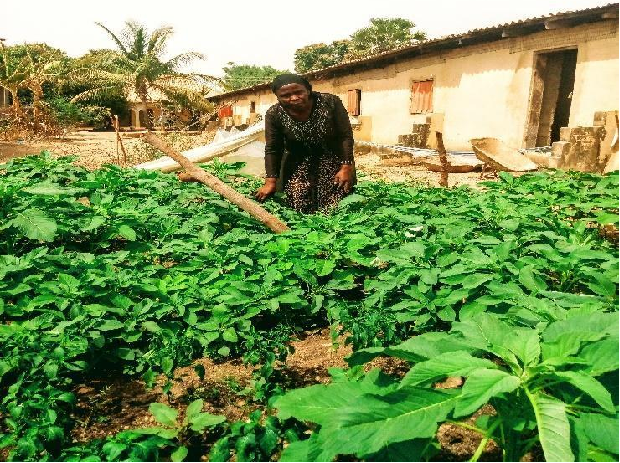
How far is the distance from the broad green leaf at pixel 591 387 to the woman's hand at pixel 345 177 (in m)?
3.75

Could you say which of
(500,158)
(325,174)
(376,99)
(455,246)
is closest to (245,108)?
(376,99)

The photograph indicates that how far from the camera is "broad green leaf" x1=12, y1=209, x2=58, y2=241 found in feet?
10.3

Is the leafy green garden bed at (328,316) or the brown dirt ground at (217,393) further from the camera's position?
the brown dirt ground at (217,393)

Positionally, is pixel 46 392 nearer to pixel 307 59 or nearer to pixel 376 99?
pixel 376 99

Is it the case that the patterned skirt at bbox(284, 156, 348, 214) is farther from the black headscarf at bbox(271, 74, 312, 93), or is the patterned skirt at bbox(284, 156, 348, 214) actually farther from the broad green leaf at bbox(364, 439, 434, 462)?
the broad green leaf at bbox(364, 439, 434, 462)

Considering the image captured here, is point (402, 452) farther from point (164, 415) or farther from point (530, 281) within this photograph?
point (530, 281)

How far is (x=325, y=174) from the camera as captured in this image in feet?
16.5

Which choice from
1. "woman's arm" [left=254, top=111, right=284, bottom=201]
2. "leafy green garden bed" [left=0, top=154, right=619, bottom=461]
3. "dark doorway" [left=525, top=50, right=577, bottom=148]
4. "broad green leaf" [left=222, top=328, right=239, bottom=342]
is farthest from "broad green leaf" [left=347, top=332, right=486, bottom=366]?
"dark doorway" [left=525, top=50, right=577, bottom=148]

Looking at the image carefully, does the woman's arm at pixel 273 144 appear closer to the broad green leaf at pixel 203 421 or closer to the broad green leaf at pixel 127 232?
the broad green leaf at pixel 127 232

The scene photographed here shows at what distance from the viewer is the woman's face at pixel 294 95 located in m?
4.48

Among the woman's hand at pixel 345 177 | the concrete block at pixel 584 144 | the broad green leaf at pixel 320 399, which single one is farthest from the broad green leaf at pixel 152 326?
the concrete block at pixel 584 144

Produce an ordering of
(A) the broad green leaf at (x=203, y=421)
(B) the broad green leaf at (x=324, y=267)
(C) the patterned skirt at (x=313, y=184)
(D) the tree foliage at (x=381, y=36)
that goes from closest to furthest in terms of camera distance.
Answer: (A) the broad green leaf at (x=203, y=421) < (B) the broad green leaf at (x=324, y=267) < (C) the patterned skirt at (x=313, y=184) < (D) the tree foliage at (x=381, y=36)

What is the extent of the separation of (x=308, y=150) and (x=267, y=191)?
62 centimetres

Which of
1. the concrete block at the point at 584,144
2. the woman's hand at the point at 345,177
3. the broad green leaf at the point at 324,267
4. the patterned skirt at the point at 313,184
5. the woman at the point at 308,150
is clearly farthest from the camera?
the concrete block at the point at 584,144
